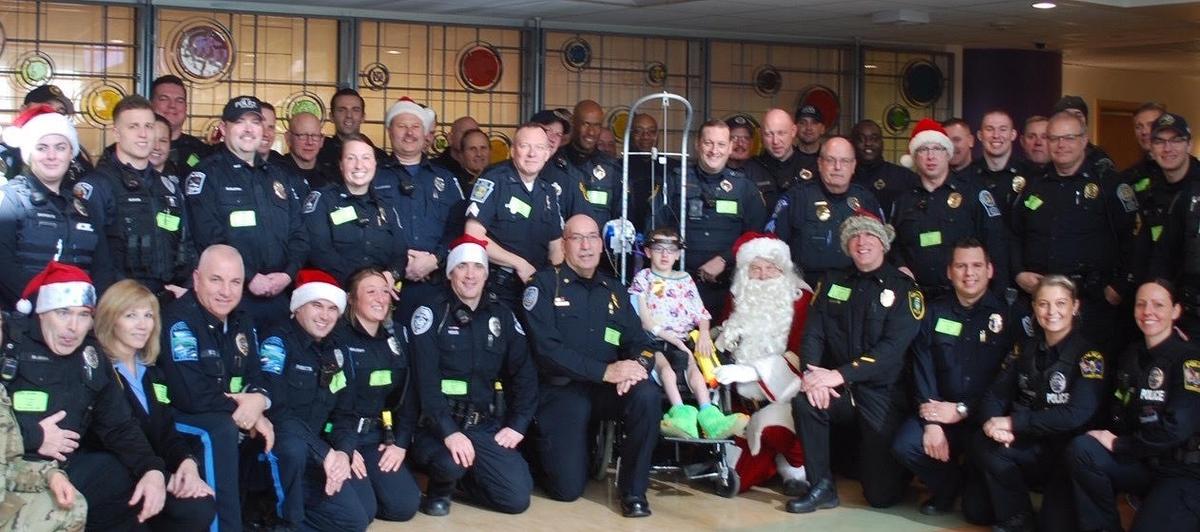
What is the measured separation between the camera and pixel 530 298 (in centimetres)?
674

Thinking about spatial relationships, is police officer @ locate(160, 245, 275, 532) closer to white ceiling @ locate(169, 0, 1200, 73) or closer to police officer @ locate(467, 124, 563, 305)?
police officer @ locate(467, 124, 563, 305)

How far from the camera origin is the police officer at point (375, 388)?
20.1 ft

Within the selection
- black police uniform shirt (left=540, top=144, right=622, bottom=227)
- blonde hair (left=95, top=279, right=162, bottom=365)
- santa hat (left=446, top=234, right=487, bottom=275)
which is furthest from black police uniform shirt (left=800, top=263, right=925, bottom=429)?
blonde hair (left=95, top=279, right=162, bottom=365)

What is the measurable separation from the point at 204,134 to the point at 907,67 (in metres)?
5.53

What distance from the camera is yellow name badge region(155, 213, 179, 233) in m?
6.14

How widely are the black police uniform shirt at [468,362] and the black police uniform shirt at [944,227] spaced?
211cm

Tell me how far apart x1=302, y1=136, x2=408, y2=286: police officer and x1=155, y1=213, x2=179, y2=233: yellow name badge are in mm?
652

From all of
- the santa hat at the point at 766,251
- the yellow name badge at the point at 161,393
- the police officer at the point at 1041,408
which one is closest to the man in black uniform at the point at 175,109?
the yellow name badge at the point at 161,393

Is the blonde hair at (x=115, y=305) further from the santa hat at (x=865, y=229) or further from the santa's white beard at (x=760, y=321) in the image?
the santa hat at (x=865, y=229)

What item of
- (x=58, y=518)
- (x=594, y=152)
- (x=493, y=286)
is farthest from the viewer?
(x=594, y=152)

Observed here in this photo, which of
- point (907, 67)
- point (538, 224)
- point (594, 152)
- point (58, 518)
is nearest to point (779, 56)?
point (907, 67)

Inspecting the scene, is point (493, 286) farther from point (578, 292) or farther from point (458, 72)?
point (458, 72)

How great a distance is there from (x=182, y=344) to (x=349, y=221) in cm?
135

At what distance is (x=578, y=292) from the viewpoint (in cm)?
675
